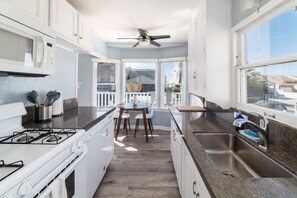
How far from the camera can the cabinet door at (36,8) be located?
4.46ft

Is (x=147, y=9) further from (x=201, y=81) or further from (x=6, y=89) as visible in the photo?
(x=6, y=89)

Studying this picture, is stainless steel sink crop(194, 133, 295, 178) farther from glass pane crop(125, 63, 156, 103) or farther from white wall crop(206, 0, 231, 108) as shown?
glass pane crop(125, 63, 156, 103)

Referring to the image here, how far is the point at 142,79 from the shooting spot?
17.8 ft

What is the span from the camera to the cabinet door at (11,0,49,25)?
53.6 inches

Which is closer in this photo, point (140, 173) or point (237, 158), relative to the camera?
point (237, 158)

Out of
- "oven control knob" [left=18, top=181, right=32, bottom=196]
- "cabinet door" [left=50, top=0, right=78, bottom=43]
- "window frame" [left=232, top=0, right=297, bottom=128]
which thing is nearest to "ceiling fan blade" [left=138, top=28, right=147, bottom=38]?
"cabinet door" [left=50, top=0, right=78, bottom=43]

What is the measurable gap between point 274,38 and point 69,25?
216 centimetres

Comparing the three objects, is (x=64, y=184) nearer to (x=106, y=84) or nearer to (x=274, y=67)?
(x=274, y=67)

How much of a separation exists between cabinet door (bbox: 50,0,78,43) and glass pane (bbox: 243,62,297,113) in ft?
6.93

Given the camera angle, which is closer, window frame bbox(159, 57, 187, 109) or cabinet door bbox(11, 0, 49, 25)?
cabinet door bbox(11, 0, 49, 25)

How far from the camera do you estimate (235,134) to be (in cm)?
160

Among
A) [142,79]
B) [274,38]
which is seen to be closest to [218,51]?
[274,38]

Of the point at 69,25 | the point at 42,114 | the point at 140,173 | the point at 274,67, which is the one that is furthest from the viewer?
the point at 140,173

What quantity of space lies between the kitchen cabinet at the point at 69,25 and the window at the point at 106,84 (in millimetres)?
2429
